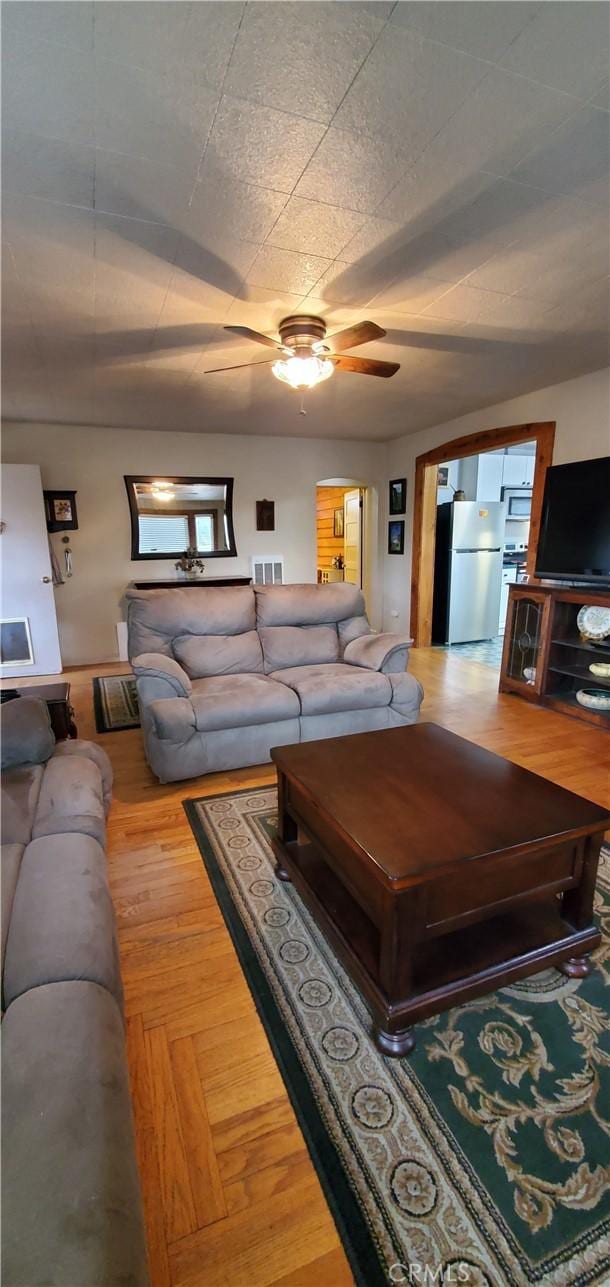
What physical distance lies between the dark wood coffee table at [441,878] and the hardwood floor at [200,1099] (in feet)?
1.05

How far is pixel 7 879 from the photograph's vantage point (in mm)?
1287

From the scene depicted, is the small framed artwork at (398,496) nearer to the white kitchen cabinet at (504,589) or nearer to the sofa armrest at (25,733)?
the white kitchen cabinet at (504,589)

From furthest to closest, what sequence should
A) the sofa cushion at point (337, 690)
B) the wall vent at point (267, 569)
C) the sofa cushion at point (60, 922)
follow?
the wall vent at point (267, 569) < the sofa cushion at point (337, 690) < the sofa cushion at point (60, 922)

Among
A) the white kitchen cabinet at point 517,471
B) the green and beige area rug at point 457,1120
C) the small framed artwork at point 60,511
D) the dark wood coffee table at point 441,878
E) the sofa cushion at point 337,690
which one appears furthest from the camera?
the white kitchen cabinet at point 517,471

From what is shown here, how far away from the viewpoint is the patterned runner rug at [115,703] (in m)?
3.60

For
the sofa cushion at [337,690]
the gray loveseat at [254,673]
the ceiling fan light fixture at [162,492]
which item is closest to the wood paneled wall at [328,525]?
the ceiling fan light fixture at [162,492]

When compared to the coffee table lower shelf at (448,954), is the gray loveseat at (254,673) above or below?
above

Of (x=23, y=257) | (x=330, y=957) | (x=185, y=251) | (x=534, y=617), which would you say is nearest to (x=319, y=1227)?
(x=330, y=957)

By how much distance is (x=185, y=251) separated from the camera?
2.00 meters

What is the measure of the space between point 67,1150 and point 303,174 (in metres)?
2.38

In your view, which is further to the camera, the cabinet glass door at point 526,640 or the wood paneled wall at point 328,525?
the wood paneled wall at point 328,525

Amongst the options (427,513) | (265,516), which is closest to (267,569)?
(265,516)

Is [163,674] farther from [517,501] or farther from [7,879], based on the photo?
[517,501]

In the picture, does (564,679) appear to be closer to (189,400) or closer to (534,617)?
(534,617)
